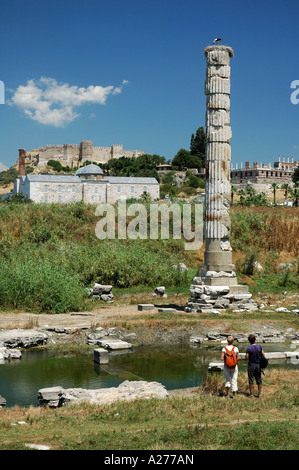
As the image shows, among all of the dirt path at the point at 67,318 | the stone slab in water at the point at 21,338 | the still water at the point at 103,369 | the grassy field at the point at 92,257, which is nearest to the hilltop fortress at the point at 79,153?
the grassy field at the point at 92,257

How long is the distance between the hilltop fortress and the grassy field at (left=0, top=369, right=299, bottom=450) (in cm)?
11421

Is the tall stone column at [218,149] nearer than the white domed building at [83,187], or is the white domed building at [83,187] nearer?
the tall stone column at [218,149]

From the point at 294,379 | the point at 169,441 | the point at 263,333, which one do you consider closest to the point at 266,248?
the point at 263,333

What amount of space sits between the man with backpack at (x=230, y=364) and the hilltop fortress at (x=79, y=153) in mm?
113486

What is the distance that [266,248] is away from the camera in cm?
3253

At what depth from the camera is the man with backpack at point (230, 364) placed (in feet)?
32.1

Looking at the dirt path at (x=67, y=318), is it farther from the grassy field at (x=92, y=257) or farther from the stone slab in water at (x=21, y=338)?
the stone slab in water at (x=21, y=338)

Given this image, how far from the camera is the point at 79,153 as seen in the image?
123375 mm

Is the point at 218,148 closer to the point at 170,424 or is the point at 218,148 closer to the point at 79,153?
the point at 170,424

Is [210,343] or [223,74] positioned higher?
[223,74]

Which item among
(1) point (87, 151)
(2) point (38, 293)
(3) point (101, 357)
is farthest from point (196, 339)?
(1) point (87, 151)

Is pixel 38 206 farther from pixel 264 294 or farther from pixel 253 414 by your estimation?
pixel 253 414

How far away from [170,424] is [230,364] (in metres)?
2.43

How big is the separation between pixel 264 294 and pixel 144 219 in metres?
12.7
